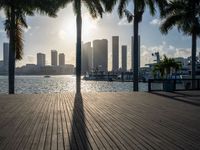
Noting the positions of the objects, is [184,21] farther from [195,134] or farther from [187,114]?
[195,134]

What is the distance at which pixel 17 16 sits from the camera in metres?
26.0

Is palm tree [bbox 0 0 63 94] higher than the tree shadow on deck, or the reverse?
palm tree [bbox 0 0 63 94]

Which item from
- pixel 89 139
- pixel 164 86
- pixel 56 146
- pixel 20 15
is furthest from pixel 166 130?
pixel 20 15

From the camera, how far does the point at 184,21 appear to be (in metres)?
30.8

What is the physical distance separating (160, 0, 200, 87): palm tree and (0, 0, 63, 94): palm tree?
38.4 feet

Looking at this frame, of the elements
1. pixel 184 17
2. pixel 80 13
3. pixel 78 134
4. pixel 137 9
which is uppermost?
pixel 137 9

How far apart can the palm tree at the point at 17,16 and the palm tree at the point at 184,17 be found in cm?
1169

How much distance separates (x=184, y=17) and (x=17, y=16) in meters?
16.7

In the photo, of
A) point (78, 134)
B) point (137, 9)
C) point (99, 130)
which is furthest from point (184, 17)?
point (78, 134)

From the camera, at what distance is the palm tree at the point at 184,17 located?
1190 inches

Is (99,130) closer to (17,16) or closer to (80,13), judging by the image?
(80,13)

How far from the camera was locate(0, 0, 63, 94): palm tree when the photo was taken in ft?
82.3

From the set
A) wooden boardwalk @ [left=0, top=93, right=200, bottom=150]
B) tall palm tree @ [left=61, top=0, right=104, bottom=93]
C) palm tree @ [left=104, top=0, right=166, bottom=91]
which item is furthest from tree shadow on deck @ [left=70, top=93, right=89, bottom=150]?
palm tree @ [left=104, top=0, right=166, bottom=91]

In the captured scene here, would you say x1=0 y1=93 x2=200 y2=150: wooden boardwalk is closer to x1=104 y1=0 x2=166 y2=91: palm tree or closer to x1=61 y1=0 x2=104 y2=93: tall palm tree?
x1=61 y1=0 x2=104 y2=93: tall palm tree
